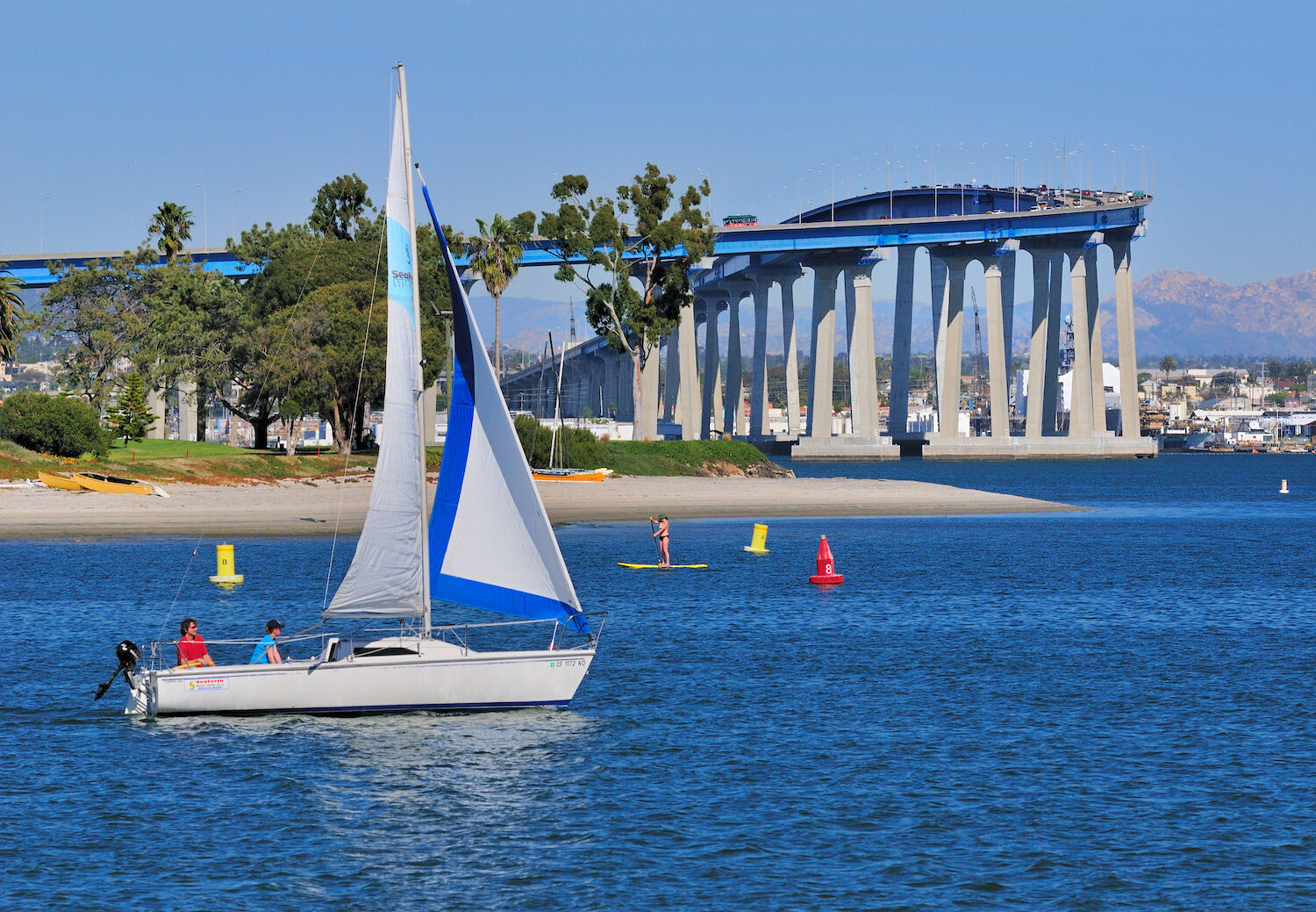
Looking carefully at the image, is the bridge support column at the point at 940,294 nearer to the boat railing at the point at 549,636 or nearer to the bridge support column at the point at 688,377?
the bridge support column at the point at 688,377

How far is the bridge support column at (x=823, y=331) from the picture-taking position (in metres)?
163

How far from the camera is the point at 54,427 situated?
7269 cm

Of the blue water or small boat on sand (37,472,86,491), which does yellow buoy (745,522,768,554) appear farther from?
small boat on sand (37,472,86,491)

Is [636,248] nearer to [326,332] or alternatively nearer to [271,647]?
[326,332]

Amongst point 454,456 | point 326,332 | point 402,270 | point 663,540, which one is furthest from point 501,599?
point 326,332

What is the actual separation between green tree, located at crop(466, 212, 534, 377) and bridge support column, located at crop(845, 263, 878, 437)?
5979cm

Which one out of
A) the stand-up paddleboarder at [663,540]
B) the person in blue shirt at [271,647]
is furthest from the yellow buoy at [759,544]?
the person in blue shirt at [271,647]

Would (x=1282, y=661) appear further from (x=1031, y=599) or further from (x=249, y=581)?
(x=249, y=581)

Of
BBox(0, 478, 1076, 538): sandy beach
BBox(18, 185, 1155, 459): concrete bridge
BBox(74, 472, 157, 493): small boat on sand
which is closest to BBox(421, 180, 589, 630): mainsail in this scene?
BBox(0, 478, 1076, 538): sandy beach

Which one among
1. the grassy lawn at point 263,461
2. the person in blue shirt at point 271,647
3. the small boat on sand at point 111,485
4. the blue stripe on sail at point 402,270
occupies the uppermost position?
the blue stripe on sail at point 402,270

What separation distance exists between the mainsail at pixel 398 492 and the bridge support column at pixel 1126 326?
146917 millimetres

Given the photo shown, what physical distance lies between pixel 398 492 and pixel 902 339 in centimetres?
14526

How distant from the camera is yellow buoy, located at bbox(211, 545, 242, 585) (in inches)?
1711

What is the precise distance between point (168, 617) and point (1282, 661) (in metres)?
25.3
